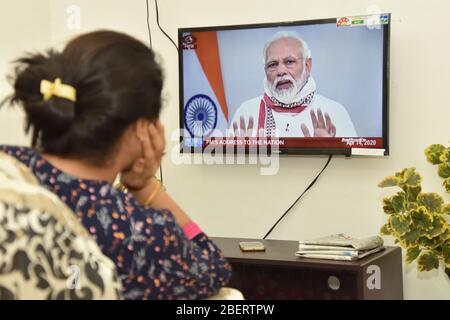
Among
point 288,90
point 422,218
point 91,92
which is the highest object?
point 288,90

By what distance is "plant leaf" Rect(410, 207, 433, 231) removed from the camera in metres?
2.27

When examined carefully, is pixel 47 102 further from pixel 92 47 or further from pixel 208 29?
pixel 208 29

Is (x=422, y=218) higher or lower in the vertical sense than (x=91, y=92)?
lower

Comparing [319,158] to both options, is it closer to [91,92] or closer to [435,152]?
[435,152]

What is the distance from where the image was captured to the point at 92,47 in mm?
1065

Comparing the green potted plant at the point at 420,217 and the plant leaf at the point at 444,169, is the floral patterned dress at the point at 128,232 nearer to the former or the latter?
the green potted plant at the point at 420,217

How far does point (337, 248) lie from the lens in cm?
234

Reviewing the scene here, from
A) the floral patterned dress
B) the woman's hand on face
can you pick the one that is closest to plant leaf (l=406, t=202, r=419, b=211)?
the woman's hand on face

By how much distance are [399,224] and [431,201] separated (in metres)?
0.14

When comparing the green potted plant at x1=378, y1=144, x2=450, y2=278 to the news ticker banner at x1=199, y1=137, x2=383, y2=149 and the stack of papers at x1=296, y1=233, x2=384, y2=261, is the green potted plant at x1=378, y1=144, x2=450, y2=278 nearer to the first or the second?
the stack of papers at x1=296, y1=233, x2=384, y2=261

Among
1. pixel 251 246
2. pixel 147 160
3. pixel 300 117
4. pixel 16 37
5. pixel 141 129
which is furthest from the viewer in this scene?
pixel 16 37

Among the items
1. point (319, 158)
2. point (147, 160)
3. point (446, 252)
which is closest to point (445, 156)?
point (446, 252)
